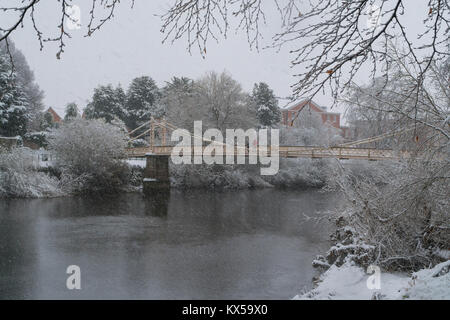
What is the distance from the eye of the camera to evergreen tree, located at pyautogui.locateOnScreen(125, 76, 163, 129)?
24172 mm

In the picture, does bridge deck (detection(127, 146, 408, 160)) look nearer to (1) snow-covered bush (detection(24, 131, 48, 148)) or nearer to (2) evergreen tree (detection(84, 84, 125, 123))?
(1) snow-covered bush (detection(24, 131, 48, 148))

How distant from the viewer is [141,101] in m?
24.5

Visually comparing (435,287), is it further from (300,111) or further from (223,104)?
(223,104)

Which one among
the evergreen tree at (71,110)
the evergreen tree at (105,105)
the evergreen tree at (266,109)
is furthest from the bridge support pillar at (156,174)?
the evergreen tree at (105,105)

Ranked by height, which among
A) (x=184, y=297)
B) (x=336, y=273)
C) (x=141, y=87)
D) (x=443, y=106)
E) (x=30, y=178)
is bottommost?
(x=184, y=297)

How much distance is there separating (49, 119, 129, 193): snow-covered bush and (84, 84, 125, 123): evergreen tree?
8.24 meters

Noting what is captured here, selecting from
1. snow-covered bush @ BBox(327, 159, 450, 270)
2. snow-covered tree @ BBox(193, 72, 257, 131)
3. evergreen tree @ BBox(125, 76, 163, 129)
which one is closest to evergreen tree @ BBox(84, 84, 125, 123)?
evergreen tree @ BBox(125, 76, 163, 129)

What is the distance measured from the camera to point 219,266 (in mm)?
6172

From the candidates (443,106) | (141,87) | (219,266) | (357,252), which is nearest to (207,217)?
(219,266)

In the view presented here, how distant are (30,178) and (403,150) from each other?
40.7ft

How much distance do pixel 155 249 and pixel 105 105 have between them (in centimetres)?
1839

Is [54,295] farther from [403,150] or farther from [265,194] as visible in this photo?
[265,194]

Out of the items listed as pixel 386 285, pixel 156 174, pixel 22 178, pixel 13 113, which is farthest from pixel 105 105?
pixel 386 285
